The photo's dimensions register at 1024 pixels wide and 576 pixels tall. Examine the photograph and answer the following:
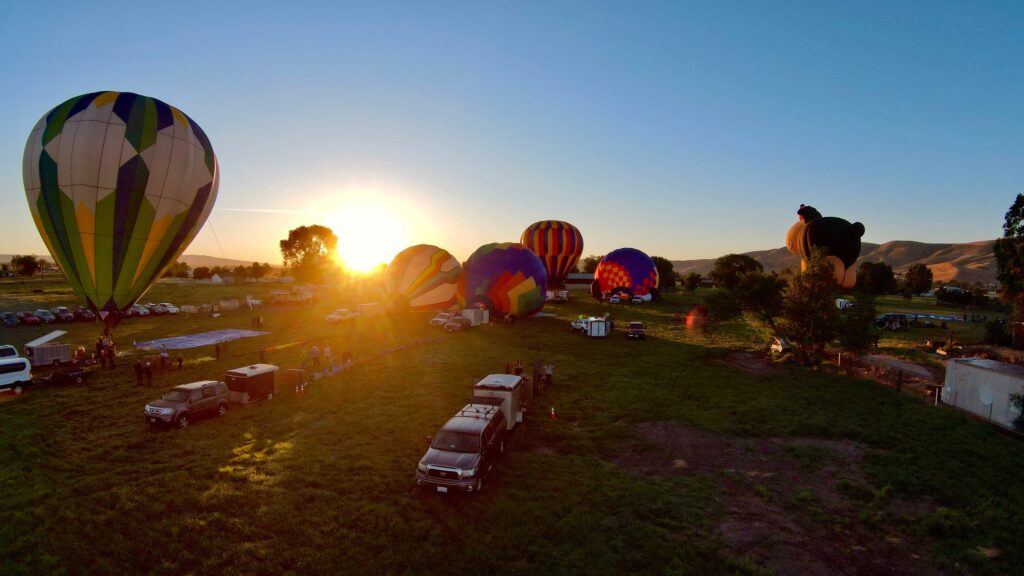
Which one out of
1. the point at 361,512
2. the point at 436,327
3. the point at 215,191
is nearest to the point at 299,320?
the point at 436,327

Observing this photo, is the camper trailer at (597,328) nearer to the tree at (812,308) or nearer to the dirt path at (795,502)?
the tree at (812,308)

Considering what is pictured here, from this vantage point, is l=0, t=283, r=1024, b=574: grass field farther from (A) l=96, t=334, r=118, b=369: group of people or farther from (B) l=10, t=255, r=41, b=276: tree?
(B) l=10, t=255, r=41, b=276: tree

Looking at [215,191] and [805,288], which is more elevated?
[215,191]

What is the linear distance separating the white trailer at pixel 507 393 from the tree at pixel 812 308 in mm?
19465

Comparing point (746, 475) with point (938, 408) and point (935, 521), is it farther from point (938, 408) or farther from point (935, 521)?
point (938, 408)

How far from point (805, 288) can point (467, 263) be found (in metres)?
26.6

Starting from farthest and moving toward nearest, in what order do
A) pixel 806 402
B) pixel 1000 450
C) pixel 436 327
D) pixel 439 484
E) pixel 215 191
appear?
pixel 436 327 → pixel 215 191 → pixel 806 402 → pixel 1000 450 → pixel 439 484

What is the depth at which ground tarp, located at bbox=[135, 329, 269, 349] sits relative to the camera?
32125 mm

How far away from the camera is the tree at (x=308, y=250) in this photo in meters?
102

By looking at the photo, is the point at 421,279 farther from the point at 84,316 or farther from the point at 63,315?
the point at 63,315

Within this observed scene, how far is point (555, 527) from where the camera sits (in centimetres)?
1085

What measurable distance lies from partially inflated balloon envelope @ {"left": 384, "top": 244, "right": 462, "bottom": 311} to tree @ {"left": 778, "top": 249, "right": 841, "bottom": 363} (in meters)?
28.1

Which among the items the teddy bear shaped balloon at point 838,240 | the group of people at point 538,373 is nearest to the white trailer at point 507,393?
the group of people at point 538,373

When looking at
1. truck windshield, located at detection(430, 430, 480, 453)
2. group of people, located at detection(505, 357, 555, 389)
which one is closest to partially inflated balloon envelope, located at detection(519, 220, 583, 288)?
group of people, located at detection(505, 357, 555, 389)
